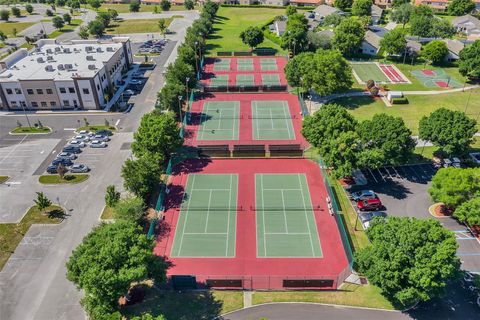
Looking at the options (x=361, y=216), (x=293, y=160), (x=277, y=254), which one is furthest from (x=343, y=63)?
(x=277, y=254)

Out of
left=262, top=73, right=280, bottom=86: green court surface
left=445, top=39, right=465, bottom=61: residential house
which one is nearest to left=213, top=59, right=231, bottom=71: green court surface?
left=262, top=73, right=280, bottom=86: green court surface

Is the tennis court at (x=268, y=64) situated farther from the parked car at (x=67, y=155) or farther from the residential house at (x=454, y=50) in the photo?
the parked car at (x=67, y=155)

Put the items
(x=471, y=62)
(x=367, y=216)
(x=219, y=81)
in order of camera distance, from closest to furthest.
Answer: (x=367, y=216) < (x=471, y=62) < (x=219, y=81)

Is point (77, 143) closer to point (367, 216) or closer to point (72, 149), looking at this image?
point (72, 149)

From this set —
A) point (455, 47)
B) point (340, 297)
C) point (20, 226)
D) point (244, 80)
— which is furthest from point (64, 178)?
point (455, 47)

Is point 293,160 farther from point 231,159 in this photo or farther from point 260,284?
point 260,284

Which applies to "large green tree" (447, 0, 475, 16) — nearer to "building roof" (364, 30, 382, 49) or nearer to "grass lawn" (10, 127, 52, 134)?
"building roof" (364, 30, 382, 49)
